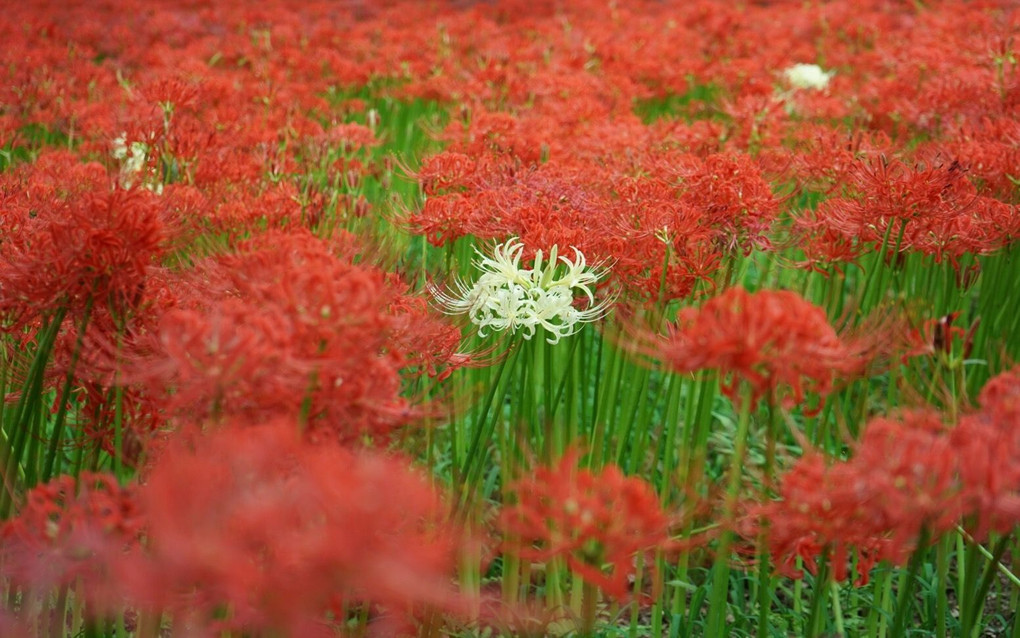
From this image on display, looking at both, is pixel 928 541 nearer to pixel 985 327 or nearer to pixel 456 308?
pixel 456 308

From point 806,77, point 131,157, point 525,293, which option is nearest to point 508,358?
point 525,293

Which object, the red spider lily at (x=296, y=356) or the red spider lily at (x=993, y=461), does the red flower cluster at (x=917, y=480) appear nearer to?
the red spider lily at (x=993, y=461)

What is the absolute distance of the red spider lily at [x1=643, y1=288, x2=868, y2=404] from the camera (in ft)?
4.19

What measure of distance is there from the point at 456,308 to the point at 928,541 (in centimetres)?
110

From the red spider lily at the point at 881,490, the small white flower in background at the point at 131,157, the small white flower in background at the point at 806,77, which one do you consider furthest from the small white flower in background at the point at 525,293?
the small white flower in background at the point at 806,77

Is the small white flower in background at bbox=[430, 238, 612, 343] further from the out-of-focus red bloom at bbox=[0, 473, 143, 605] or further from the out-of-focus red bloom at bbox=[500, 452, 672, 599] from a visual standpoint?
the out-of-focus red bloom at bbox=[0, 473, 143, 605]

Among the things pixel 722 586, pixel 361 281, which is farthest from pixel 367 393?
pixel 722 586

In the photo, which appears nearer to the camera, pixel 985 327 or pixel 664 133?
pixel 985 327

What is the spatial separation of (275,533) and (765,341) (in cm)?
67

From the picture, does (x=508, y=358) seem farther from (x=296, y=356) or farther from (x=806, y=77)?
(x=806, y=77)

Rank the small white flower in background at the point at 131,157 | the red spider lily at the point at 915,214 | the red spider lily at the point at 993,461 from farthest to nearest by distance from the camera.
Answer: the small white flower in background at the point at 131,157 → the red spider lily at the point at 915,214 → the red spider lily at the point at 993,461

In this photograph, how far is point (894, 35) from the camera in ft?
18.9

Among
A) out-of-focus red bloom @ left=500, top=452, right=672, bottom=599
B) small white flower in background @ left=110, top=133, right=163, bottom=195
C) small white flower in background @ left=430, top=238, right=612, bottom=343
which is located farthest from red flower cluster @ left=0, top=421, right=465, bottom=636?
small white flower in background @ left=110, top=133, right=163, bottom=195

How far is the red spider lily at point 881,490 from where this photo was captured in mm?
1175
